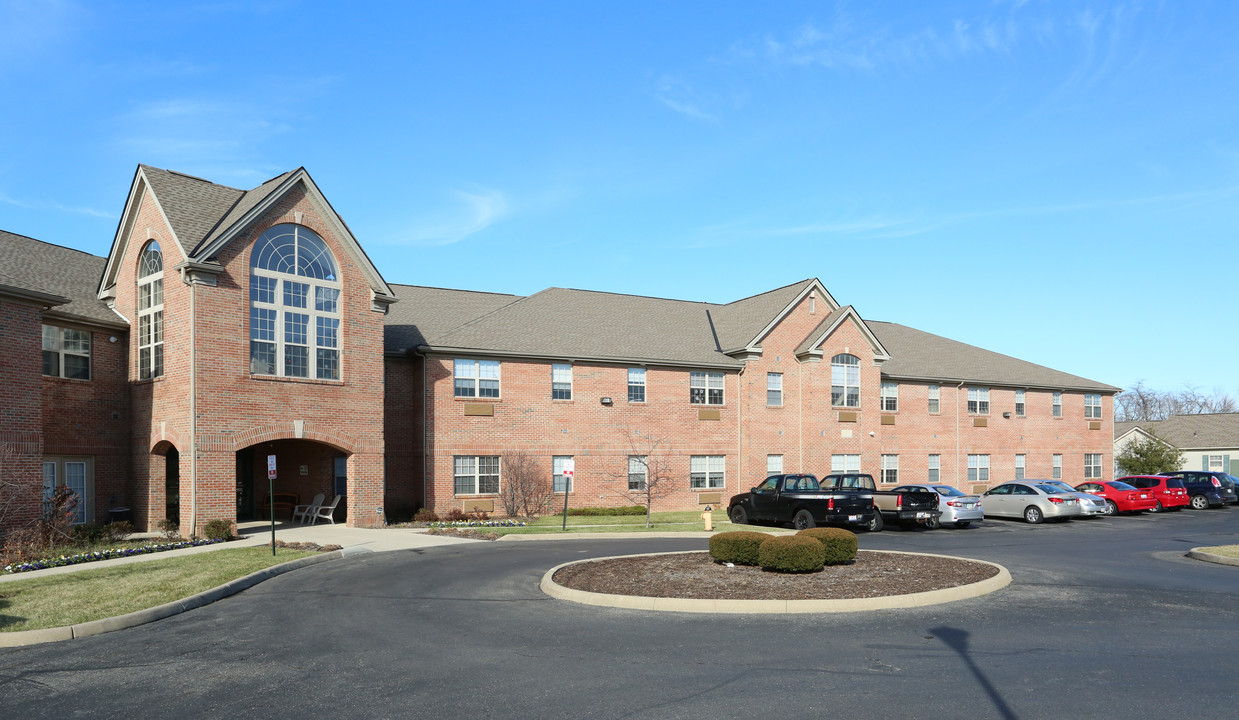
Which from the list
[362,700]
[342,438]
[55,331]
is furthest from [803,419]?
[362,700]

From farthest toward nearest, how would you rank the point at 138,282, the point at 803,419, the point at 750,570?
1. the point at 803,419
2. the point at 138,282
3. the point at 750,570

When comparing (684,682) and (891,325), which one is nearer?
(684,682)

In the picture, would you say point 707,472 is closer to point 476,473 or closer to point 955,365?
point 476,473

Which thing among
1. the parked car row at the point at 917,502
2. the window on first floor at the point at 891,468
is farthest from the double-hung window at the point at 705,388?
the window on first floor at the point at 891,468

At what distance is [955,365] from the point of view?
143ft

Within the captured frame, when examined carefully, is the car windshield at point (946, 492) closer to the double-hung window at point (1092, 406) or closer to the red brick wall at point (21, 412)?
the double-hung window at point (1092, 406)

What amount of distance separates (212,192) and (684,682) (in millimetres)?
24154

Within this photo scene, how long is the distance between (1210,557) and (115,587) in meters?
22.1

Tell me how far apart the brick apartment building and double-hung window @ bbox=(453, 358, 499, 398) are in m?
0.08

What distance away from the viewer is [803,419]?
37094 millimetres

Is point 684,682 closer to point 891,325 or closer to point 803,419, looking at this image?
point 803,419

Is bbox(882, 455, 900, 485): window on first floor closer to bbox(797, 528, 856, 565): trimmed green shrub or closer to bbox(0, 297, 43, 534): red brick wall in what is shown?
bbox(797, 528, 856, 565): trimmed green shrub

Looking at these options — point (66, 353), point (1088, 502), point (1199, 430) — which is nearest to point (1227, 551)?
point (1088, 502)

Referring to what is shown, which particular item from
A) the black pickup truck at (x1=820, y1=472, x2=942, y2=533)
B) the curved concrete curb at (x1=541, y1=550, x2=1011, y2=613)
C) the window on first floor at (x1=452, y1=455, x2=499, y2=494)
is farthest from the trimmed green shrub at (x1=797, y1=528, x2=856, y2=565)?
the window on first floor at (x1=452, y1=455, x2=499, y2=494)
